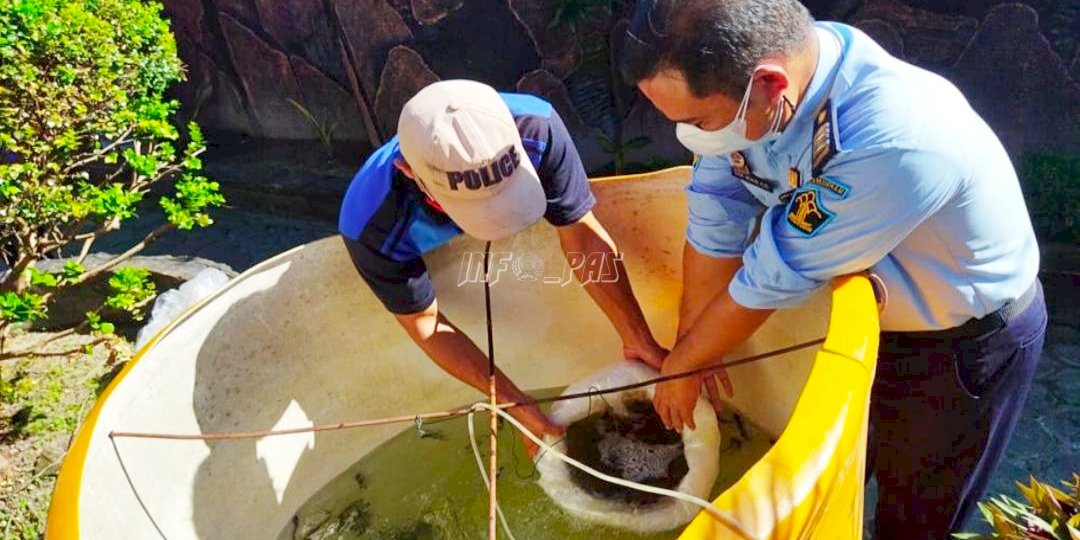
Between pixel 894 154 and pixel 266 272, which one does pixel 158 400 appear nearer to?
pixel 266 272

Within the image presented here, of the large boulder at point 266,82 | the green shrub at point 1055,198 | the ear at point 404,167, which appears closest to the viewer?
the ear at point 404,167

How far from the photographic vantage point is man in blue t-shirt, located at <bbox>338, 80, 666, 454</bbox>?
183 centimetres

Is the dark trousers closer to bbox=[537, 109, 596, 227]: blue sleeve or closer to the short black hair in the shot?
the short black hair

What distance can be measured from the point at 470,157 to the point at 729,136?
22.4 inches

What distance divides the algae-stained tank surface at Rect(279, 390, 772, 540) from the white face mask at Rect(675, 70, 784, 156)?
1201 millimetres

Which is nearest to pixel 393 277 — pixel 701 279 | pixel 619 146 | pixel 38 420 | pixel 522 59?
pixel 701 279

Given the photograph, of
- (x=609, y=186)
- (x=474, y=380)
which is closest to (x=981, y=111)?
(x=609, y=186)

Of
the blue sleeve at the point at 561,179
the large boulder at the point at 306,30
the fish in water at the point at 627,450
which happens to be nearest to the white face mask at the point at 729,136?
the blue sleeve at the point at 561,179

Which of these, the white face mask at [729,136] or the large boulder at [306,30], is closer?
the white face mask at [729,136]

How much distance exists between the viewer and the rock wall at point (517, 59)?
378 cm

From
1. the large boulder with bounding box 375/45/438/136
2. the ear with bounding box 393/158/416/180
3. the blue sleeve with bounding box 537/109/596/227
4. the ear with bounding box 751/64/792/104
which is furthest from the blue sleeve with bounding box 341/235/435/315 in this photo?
the large boulder with bounding box 375/45/438/136

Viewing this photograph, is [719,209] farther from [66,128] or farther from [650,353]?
[66,128]

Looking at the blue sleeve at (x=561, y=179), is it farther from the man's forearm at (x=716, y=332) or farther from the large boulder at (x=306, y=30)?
A: the large boulder at (x=306, y=30)

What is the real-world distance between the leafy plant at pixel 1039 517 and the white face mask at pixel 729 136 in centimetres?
91
